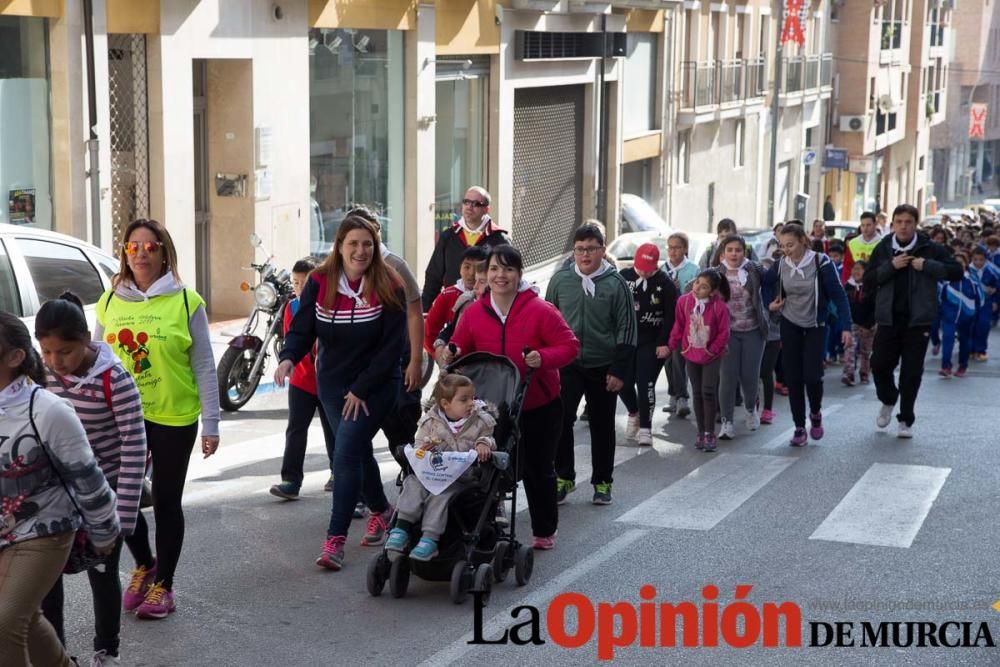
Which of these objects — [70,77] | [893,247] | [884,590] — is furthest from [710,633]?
[70,77]

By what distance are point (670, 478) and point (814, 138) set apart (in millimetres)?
45294

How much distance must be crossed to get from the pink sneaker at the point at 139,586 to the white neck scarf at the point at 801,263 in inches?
274

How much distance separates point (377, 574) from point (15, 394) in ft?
8.70

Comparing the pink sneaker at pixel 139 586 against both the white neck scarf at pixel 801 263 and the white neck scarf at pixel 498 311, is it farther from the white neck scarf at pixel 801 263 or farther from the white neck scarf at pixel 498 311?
the white neck scarf at pixel 801 263

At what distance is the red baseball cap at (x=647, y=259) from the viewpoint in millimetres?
12164

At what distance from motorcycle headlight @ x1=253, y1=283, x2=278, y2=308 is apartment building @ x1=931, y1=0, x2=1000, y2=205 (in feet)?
223

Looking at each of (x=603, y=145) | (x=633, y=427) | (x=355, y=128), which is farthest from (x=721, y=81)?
(x=633, y=427)

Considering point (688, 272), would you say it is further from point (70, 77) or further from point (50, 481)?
point (50, 481)

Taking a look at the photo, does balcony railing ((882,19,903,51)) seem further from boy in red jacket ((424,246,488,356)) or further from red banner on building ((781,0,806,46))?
boy in red jacket ((424,246,488,356))

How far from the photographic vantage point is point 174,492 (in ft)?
22.0

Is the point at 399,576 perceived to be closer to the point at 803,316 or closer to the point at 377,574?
the point at 377,574

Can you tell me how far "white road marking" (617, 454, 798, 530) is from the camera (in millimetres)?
9336

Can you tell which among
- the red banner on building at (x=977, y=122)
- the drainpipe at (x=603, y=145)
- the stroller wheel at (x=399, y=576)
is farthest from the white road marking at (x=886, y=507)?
the red banner on building at (x=977, y=122)

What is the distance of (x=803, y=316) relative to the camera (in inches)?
486
